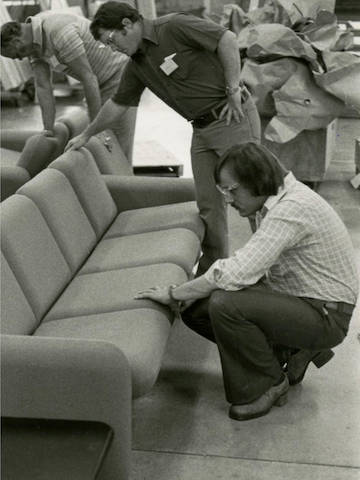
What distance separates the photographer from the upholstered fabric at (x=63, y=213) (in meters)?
3.58

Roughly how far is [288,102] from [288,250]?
9.52ft

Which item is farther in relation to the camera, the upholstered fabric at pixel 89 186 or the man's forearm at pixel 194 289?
the upholstered fabric at pixel 89 186

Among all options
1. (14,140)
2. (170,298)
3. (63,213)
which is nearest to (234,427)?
(170,298)

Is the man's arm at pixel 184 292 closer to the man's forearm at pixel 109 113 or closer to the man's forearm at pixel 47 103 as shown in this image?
the man's forearm at pixel 109 113

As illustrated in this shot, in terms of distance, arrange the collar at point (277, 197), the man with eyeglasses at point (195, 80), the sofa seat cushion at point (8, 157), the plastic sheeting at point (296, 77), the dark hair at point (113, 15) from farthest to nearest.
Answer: the plastic sheeting at point (296, 77) < the sofa seat cushion at point (8, 157) < the man with eyeglasses at point (195, 80) < the dark hair at point (113, 15) < the collar at point (277, 197)

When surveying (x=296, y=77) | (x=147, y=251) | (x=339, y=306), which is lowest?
(x=296, y=77)

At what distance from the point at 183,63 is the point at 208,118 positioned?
32 centimetres

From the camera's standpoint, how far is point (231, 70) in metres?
3.93

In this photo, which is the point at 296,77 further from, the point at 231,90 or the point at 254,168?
the point at 254,168

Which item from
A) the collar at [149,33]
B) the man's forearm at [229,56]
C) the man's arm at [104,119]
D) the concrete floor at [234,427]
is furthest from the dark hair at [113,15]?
the concrete floor at [234,427]

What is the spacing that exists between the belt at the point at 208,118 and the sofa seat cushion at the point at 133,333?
1.31m

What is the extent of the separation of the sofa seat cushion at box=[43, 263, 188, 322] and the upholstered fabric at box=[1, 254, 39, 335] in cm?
17

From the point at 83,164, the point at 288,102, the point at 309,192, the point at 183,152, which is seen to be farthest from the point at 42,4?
the point at 309,192

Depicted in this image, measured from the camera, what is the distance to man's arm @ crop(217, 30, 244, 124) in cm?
387
